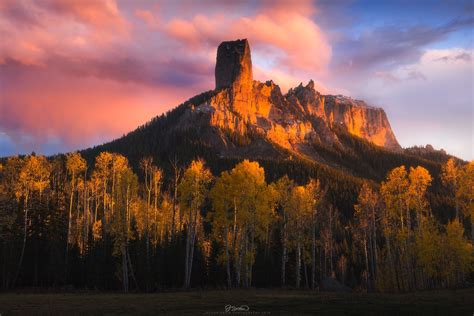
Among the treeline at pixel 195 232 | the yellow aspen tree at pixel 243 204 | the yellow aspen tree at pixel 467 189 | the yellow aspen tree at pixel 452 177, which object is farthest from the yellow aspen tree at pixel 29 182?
the yellow aspen tree at pixel 467 189

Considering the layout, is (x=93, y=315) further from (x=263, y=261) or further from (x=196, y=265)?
(x=263, y=261)

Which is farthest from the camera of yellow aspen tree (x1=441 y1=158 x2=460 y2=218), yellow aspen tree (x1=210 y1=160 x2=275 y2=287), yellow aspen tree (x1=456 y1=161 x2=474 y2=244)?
yellow aspen tree (x1=441 y1=158 x2=460 y2=218)

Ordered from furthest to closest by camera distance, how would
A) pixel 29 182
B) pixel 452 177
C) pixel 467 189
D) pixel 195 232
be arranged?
pixel 29 182 < pixel 195 232 < pixel 452 177 < pixel 467 189

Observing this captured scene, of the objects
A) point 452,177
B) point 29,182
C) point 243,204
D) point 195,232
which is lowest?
point 195,232

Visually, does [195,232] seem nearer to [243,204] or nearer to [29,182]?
[243,204]

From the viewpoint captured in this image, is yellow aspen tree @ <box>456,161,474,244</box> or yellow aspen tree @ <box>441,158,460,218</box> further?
yellow aspen tree @ <box>441,158,460,218</box>

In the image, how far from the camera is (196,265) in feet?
172

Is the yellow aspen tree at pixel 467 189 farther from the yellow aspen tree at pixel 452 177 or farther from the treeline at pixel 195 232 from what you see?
the yellow aspen tree at pixel 452 177

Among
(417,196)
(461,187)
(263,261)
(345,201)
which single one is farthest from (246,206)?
(345,201)

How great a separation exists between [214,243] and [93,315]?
3753 centimetres

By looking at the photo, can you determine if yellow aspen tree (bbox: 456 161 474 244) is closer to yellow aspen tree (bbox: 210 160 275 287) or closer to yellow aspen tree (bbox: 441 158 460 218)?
yellow aspen tree (bbox: 441 158 460 218)

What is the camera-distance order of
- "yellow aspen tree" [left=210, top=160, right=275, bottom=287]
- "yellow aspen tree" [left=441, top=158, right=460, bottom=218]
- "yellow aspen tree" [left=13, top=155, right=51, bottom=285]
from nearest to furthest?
"yellow aspen tree" [left=210, top=160, right=275, bottom=287]
"yellow aspen tree" [left=441, top=158, right=460, bottom=218]
"yellow aspen tree" [left=13, top=155, right=51, bottom=285]

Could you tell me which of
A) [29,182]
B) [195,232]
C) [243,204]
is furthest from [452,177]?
[29,182]

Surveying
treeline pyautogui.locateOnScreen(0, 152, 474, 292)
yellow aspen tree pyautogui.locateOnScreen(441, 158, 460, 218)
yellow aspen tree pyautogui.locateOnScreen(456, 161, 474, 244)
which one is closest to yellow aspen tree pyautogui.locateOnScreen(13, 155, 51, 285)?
treeline pyautogui.locateOnScreen(0, 152, 474, 292)
